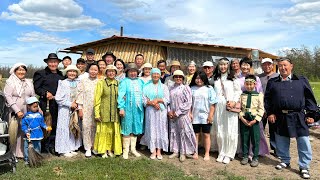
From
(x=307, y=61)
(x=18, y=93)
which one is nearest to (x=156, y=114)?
(x=18, y=93)

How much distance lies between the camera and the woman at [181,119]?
19.0ft

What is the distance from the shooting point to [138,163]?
5484mm

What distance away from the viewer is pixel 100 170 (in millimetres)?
5098

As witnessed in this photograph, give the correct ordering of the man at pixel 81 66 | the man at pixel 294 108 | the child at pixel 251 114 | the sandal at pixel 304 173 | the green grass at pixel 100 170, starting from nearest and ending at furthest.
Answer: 1. the green grass at pixel 100 170
2. the sandal at pixel 304 173
3. the man at pixel 294 108
4. the child at pixel 251 114
5. the man at pixel 81 66

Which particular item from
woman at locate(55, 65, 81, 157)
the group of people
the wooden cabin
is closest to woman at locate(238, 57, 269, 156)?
the group of people

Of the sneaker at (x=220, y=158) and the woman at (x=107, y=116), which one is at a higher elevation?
the woman at (x=107, y=116)

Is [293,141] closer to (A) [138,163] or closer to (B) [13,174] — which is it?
(A) [138,163]

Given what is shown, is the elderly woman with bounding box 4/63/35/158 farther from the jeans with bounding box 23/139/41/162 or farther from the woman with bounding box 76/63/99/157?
the woman with bounding box 76/63/99/157

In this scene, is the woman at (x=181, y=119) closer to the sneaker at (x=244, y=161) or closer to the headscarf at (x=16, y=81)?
the sneaker at (x=244, y=161)

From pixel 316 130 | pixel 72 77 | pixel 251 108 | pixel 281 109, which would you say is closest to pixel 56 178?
pixel 72 77

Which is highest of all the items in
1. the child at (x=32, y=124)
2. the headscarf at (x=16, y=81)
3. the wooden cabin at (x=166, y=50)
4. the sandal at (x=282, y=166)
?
the wooden cabin at (x=166, y=50)

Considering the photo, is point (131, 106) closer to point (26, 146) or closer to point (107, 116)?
point (107, 116)

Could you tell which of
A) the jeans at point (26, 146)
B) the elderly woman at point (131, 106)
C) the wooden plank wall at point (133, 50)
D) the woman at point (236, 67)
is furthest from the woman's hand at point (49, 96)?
the wooden plank wall at point (133, 50)

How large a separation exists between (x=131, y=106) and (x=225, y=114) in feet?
5.76
